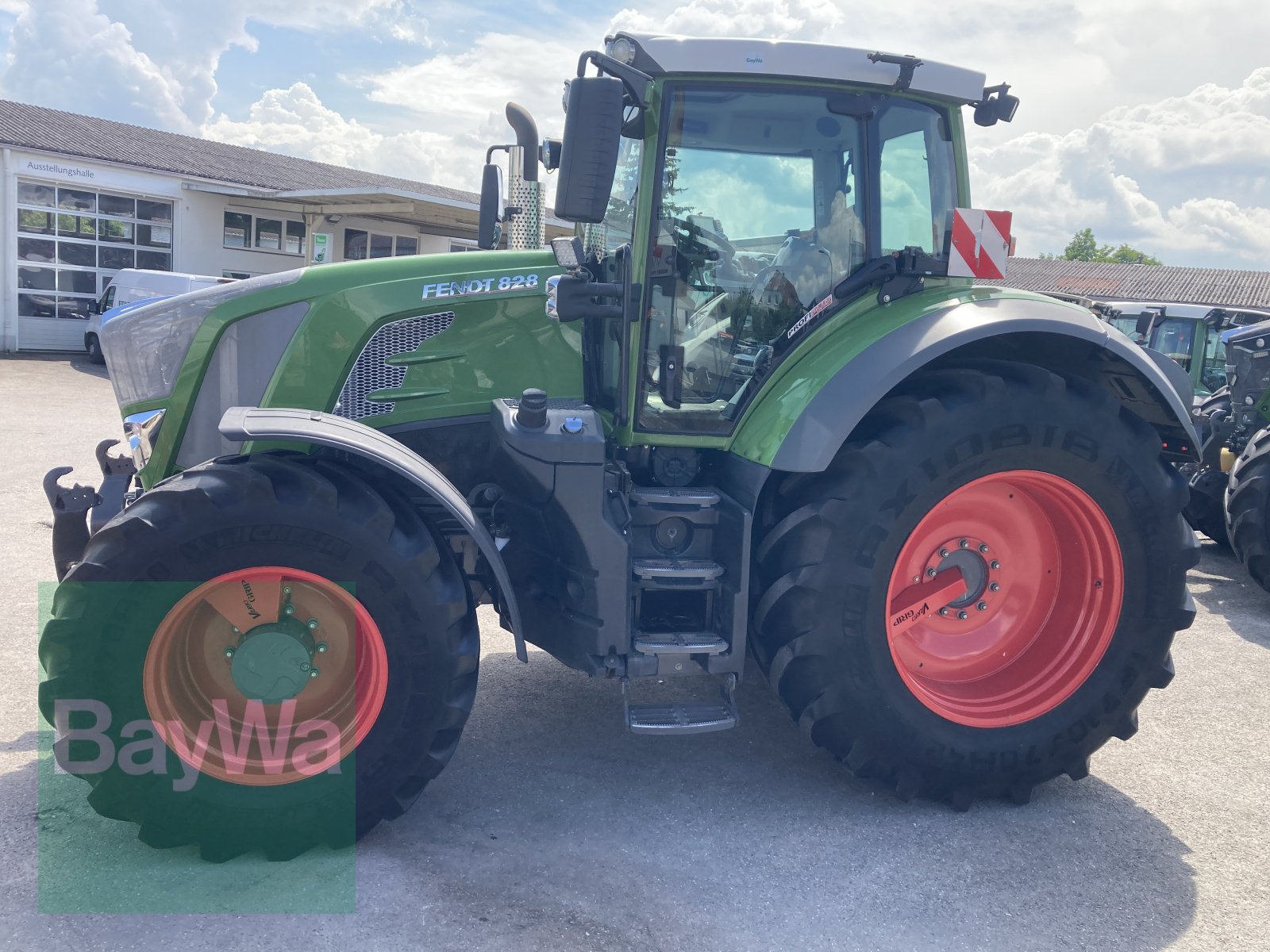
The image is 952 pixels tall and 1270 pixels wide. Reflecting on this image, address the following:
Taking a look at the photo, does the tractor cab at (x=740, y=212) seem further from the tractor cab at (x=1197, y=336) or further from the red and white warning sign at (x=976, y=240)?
the tractor cab at (x=1197, y=336)

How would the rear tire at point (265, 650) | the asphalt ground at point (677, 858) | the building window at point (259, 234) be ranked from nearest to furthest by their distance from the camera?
the asphalt ground at point (677, 858) → the rear tire at point (265, 650) → the building window at point (259, 234)

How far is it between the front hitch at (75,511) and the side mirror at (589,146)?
1.91m

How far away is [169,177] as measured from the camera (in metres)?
21.3

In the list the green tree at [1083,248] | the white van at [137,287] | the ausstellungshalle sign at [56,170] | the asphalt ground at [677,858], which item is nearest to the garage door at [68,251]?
the ausstellungshalle sign at [56,170]

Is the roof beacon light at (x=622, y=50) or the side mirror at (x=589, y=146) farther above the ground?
the roof beacon light at (x=622, y=50)

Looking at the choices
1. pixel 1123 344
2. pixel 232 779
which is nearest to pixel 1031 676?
pixel 1123 344

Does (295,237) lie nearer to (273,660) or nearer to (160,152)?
(160,152)

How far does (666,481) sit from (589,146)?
1277 mm

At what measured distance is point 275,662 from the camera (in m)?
3.10

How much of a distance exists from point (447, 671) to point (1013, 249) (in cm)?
263

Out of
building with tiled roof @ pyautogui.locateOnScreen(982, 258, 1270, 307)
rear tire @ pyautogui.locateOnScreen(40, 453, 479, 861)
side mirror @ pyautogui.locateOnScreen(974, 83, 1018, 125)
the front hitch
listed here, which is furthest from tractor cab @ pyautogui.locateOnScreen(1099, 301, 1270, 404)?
building with tiled roof @ pyautogui.locateOnScreen(982, 258, 1270, 307)

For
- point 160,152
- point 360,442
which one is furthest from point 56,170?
point 360,442

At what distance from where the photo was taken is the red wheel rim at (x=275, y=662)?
301cm

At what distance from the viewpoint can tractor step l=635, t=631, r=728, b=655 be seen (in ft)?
10.9
